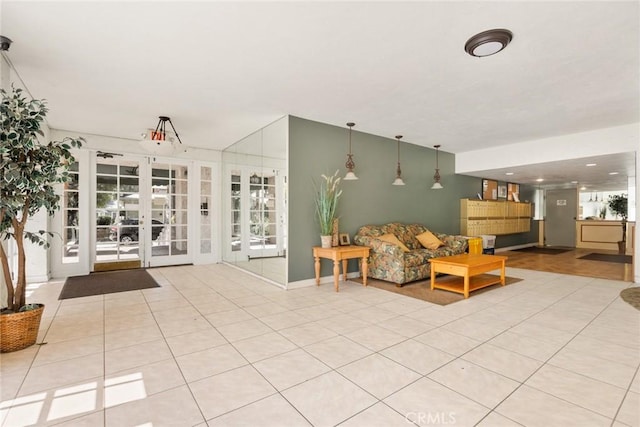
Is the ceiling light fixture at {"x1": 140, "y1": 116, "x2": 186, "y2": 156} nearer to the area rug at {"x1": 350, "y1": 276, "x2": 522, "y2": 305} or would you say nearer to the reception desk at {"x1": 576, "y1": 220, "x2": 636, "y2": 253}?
the area rug at {"x1": 350, "y1": 276, "x2": 522, "y2": 305}

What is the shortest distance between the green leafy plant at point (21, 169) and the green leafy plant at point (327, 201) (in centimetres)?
302

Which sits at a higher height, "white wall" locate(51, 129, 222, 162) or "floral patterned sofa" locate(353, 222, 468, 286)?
"white wall" locate(51, 129, 222, 162)

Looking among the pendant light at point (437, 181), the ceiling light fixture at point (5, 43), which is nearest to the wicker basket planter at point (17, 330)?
the ceiling light fixture at point (5, 43)

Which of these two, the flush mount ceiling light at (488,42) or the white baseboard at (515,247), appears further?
the white baseboard at (515,247)

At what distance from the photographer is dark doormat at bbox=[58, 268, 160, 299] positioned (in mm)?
4301

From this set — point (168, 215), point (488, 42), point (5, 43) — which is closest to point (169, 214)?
point (168, 215)

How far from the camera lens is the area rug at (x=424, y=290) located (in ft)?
13.0

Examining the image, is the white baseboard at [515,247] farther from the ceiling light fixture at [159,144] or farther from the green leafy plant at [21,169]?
the green leafy plant at [21,169]

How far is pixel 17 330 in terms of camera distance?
247cm

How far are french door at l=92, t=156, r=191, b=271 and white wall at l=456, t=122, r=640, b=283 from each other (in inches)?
258

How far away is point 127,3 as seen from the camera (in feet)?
6.92

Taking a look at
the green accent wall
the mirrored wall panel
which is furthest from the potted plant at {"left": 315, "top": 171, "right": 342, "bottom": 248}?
the mirrored wall panel

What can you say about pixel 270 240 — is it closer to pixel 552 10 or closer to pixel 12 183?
pixel 12 183

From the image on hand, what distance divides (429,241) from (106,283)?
5502 millimetres
